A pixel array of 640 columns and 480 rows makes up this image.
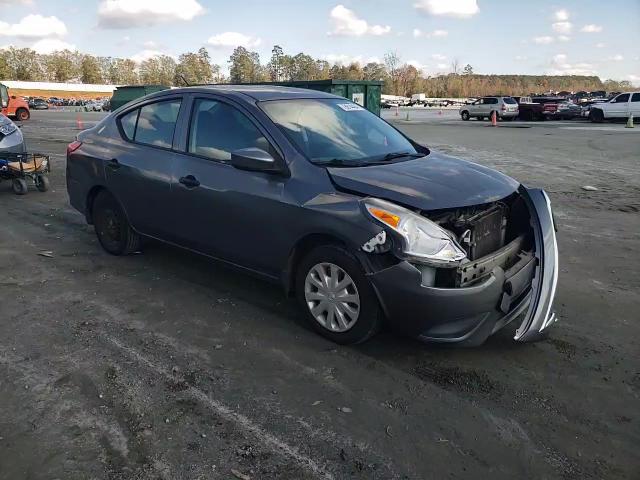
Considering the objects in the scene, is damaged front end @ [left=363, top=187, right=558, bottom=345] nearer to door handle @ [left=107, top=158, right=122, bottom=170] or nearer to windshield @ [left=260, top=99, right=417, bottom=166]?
windshield @ [left=260, top=99, right=417, bottom=166]

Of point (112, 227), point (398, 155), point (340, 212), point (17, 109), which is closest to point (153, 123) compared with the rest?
point (112, 227)

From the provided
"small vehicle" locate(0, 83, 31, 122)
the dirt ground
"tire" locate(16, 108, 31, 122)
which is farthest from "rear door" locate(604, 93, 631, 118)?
"tire" locate(16, 108, 31, 122)

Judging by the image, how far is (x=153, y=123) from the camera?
16.3 feet

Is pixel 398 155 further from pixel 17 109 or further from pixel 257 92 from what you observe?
pixel 17 109

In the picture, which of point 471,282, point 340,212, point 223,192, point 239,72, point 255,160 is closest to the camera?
point 471,282

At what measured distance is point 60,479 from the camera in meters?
2.46

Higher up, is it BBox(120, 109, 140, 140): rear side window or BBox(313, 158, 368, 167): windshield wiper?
BBox(120, 109, 140, 140): rear side window

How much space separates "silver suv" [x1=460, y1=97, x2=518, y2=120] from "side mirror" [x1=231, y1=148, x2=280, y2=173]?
34.3 m

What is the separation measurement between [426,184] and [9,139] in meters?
8.15

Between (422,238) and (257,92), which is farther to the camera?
(257,92)

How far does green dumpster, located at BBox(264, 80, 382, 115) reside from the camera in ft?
52.6

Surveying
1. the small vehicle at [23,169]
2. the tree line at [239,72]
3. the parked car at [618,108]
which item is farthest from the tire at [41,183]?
the tree line at [239,72]

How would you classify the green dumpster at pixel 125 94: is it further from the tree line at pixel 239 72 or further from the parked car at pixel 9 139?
the tree line at pixel 239 72

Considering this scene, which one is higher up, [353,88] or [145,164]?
[353,88]
